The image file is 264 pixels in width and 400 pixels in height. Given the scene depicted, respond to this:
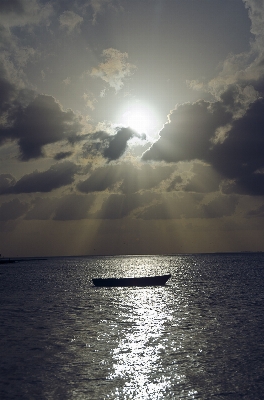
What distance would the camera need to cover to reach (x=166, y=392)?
79.3 feet

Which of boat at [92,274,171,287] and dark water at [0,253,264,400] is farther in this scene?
boat at [92,274,171,287]

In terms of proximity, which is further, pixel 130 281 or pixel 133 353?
pixel 130 281

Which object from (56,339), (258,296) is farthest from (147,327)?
(258,296)

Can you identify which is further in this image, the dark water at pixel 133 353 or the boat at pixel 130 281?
the boat at pixel 130 281

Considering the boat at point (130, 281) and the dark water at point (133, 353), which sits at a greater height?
the boat at point (130, 281)

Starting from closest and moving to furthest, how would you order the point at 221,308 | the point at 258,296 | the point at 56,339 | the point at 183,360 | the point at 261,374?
the point at 261,374, the point at 183,360, the point at 56,339, the point at 221,308, the point at 258,296

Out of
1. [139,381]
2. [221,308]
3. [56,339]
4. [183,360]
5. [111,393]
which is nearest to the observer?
[111,393]

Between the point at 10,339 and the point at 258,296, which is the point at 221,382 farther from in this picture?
the point at 258,296

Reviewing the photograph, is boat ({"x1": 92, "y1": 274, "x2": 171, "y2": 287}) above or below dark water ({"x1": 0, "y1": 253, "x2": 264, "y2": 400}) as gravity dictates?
above

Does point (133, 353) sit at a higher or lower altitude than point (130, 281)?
lower

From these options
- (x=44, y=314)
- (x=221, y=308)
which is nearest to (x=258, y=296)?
(x=221, y=308)

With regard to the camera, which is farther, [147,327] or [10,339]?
[147,327]

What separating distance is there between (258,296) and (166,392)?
201 feet

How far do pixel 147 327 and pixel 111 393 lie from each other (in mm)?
22825
